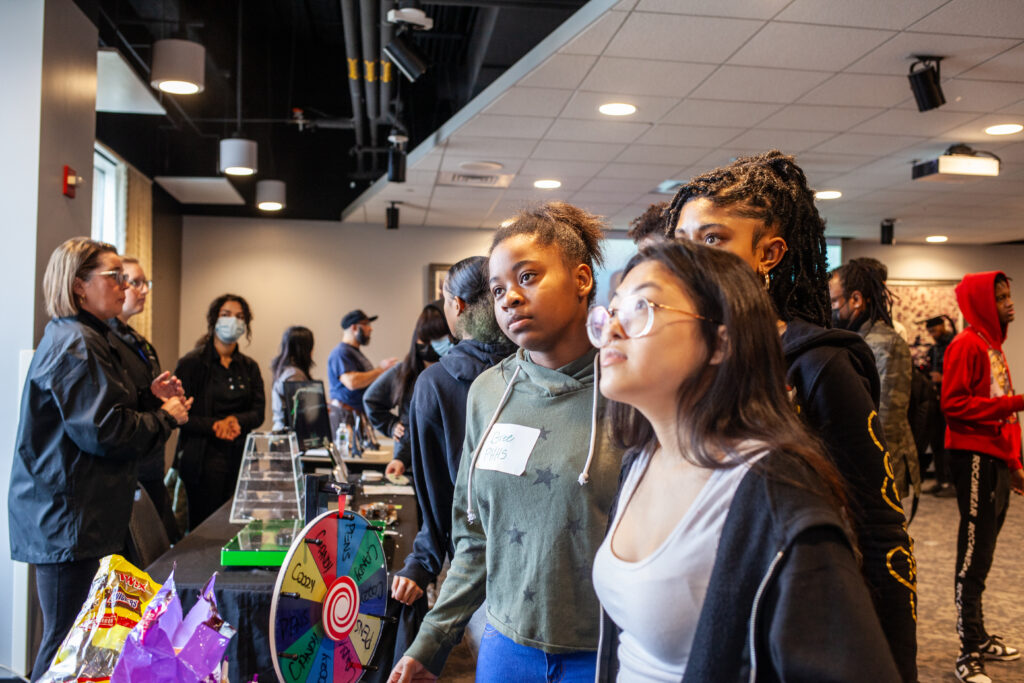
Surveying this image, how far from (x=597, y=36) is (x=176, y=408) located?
2.37m

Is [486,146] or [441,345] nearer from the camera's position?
[441,345]

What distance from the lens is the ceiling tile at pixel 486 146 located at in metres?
5.55

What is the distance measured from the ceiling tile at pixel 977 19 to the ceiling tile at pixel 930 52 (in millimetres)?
65

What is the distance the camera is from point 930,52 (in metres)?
3.76

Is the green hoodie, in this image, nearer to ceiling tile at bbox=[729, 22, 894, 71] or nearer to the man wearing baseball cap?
ceiling tile at bbox=[729, 22, 894, 71]

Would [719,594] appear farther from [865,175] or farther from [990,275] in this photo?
[865,175]

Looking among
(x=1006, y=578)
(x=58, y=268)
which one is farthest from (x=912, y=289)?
(x=58, y=268)

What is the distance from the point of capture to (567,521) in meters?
1.28

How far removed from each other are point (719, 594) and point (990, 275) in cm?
334

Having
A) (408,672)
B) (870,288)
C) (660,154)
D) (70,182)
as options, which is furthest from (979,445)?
(70,182)

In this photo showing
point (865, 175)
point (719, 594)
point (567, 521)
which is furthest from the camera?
point (865, 175)

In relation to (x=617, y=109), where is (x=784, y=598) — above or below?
below

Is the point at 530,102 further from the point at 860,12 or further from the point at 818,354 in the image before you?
the point at 818,354

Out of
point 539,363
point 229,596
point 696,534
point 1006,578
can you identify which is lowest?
point 1006,578
